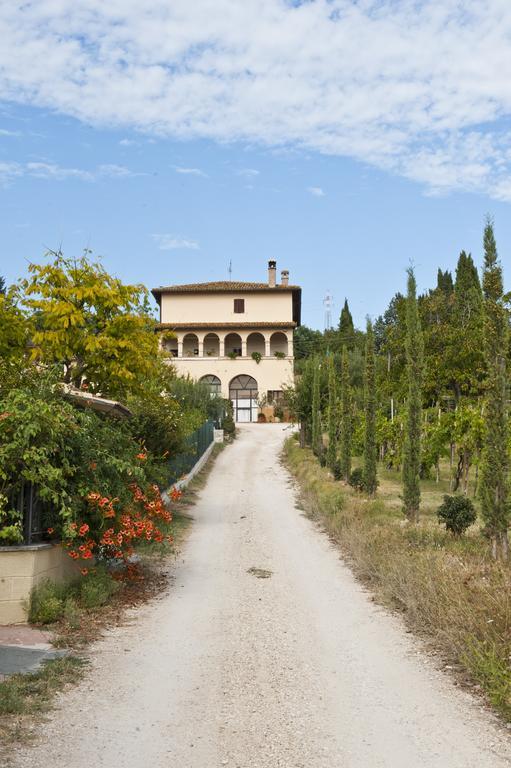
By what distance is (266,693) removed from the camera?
5.70 metres

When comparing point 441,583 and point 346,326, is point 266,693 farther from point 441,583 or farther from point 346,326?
point 346,326

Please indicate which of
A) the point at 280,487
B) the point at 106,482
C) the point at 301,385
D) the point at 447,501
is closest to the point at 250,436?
the point at 301,385

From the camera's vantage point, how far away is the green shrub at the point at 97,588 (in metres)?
8.48

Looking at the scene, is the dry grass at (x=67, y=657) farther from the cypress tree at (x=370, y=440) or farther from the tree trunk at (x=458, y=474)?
the tree trunk at (x=458, y=474)

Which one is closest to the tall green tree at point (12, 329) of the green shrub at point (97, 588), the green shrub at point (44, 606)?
the green shrub at point (97, 588)

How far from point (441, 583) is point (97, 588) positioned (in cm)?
443

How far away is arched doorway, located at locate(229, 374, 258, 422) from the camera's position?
5522 cm

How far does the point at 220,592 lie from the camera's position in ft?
32.8

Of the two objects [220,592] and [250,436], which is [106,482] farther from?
[250,436]

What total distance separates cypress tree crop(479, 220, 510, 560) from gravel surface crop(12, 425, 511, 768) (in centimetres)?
255

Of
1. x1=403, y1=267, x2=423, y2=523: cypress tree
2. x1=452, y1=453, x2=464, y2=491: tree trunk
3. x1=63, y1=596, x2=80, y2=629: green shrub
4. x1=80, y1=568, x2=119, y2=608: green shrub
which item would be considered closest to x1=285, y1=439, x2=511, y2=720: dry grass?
x1=403, y1=267, x2=423, y2=523: cypress tree

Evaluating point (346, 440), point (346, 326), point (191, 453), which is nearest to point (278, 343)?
point (346, 326)

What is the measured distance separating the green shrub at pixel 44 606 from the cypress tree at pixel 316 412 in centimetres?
2310

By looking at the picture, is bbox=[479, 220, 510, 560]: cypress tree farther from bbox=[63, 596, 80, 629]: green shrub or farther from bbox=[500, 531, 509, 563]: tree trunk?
bbox=[63, 596, 80, 629]: green shrub
